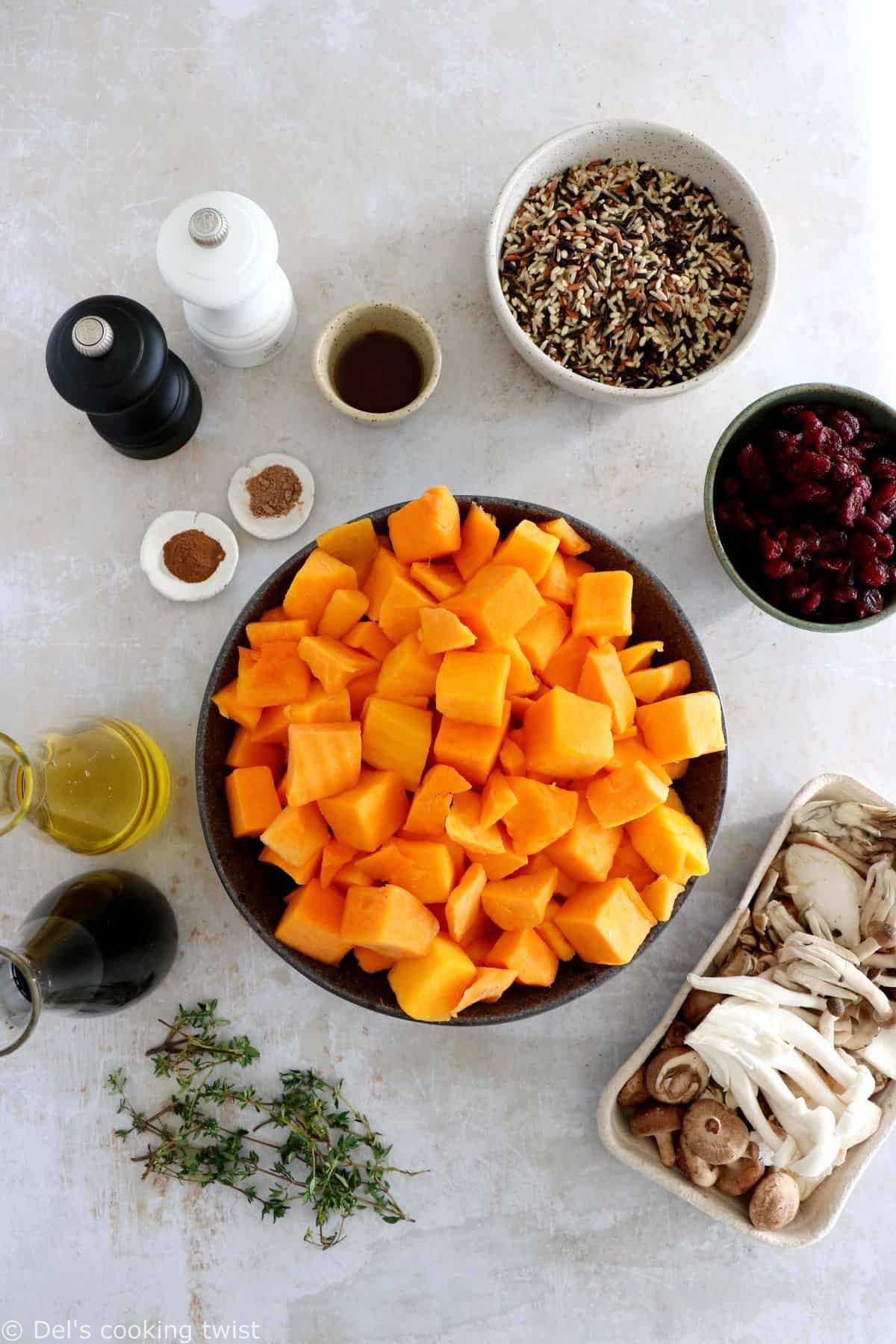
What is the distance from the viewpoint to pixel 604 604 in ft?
4.79

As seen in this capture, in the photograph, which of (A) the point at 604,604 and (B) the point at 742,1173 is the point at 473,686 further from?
(B) the point at 742,1173

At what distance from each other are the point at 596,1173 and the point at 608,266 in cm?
162

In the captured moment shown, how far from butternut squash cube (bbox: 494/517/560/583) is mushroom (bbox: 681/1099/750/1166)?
0.92 meters

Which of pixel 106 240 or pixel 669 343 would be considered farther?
pixel 106 240

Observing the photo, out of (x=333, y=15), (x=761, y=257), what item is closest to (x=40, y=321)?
(x=333, y=15)

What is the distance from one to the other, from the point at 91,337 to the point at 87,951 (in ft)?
3.15

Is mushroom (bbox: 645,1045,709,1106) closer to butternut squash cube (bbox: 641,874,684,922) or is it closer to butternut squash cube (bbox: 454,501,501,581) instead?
butternut squash cube (bbox: 641,874,684,922)

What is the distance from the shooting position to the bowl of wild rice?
5.41ft

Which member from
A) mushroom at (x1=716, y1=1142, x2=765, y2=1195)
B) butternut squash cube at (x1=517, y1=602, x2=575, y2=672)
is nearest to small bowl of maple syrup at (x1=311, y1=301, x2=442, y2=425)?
butternut squash cube at (x1=517, y1=602, x2=575, y2=672)

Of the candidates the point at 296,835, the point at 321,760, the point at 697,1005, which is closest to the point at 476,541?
the point at 321,760

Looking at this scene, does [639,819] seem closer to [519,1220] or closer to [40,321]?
[519,1220]

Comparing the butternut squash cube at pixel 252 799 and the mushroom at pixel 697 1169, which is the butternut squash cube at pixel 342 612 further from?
the mushroom at pixel 697 1169

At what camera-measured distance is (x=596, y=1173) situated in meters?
1.73

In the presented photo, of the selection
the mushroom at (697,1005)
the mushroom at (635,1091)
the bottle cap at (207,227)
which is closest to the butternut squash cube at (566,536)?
the bottle cap at (207,227)
